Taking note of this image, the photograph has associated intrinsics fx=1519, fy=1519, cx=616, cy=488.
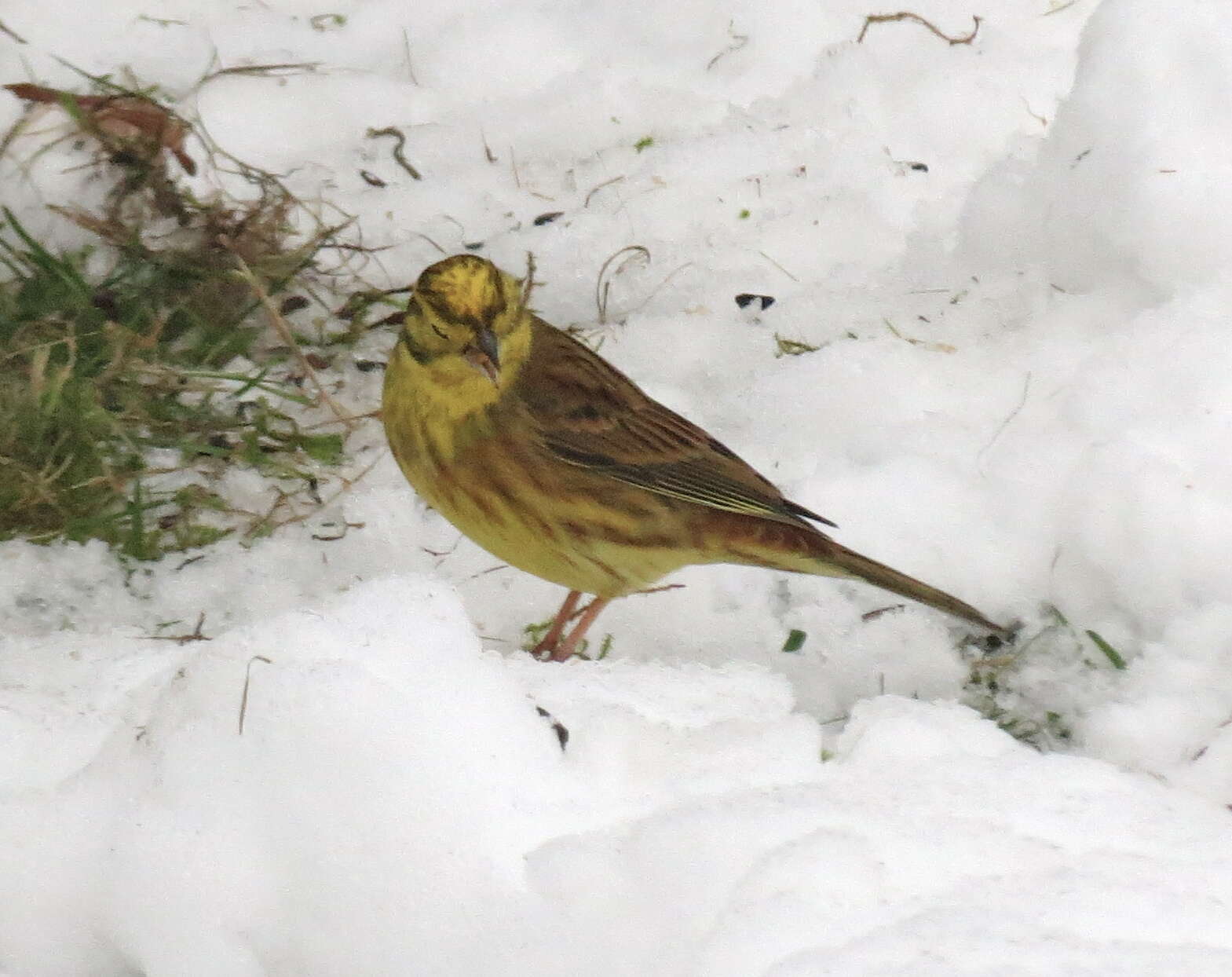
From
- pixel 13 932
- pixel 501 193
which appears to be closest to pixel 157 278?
pixel 501 193

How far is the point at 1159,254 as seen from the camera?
3.97 m

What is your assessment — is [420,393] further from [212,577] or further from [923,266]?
[923,266]

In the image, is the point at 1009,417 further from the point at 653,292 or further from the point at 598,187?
Result: the point at 598,187

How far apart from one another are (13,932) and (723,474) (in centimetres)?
193

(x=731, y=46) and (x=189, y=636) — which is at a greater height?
(x=731, y=46)

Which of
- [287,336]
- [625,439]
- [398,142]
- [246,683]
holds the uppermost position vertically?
[246,683]

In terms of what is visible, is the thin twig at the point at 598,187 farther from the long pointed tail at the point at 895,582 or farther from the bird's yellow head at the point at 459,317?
the long pointed tail at the point at 895,582

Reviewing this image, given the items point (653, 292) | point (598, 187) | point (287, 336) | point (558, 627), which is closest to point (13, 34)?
point (287, 336)

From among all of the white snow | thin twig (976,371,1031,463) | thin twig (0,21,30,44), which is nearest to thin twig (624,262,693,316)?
the white snow

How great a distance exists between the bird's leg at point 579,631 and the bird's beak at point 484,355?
2.14 feet

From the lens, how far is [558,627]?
3.65m

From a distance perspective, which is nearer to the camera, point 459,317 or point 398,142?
point 459,317

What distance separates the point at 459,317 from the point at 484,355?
98mm

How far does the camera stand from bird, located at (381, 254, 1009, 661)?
3379mm
